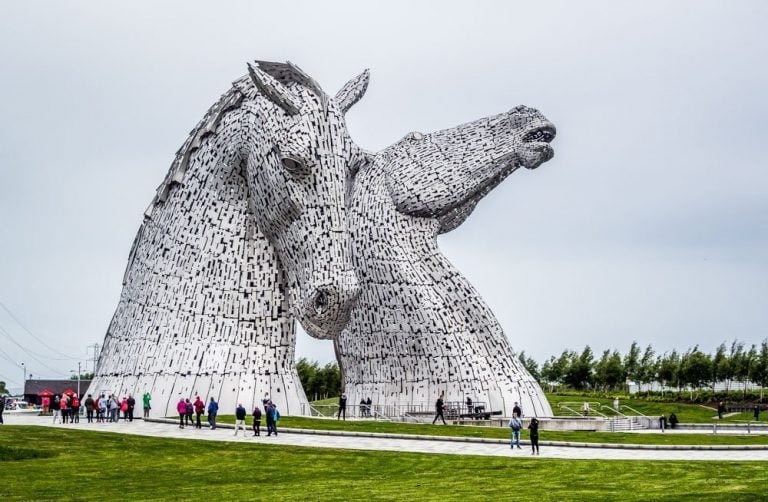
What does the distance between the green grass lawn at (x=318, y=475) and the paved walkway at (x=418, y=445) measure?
1067 millimetres

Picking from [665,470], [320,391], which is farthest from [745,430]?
[320,391]

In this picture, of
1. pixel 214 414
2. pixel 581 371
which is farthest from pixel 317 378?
pixel 214 414

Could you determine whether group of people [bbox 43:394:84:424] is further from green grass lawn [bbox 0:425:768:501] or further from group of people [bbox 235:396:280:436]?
group of people [bbox 235:396:280:436]

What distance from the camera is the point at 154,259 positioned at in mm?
27922

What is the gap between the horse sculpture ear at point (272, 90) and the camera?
2556 centimetres

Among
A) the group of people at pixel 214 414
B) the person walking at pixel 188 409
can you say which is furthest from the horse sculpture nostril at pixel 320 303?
the person walking at pixel 188 409

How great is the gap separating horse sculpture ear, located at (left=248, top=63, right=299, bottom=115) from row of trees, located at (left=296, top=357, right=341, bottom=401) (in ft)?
147

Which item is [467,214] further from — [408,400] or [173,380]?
[173,380]

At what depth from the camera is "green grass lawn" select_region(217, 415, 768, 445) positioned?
2445 cm

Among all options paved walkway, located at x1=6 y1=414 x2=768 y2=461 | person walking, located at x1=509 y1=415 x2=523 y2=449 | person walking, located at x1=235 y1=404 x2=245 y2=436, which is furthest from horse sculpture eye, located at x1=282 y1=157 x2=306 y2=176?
person walking, located at x1=509 y1=415 x2=523 y2=449

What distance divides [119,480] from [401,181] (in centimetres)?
1836

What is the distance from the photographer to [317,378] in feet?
231

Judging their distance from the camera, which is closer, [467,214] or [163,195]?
[163,195]

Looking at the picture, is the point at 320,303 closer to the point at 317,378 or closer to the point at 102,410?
the point at 102,410
